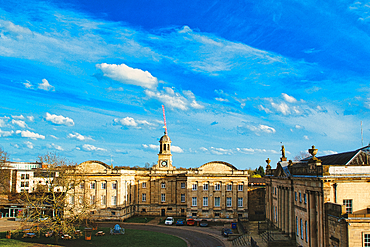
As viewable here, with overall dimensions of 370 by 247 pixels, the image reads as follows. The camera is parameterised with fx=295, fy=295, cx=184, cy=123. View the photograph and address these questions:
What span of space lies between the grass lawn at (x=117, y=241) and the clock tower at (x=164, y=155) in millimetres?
28903

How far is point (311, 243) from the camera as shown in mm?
34438

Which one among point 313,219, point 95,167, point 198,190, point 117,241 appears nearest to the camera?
point 313,219

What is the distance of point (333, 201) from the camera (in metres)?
31.9

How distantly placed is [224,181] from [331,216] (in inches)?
1493

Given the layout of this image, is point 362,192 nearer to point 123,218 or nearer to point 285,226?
point 285,226

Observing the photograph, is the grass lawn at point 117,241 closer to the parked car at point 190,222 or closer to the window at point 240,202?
the parked car at point 190,222

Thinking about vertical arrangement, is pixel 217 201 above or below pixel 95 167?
below

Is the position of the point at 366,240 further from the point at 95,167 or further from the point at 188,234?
the point at 95,167

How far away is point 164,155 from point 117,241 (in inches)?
1426

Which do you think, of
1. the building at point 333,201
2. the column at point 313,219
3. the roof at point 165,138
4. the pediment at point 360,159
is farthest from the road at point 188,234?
the roof at point 165,138

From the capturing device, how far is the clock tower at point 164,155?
267 feet

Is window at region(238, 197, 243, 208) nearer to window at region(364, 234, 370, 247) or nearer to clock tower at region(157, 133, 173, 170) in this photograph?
clock tower at region(157, 133, 173, 170)

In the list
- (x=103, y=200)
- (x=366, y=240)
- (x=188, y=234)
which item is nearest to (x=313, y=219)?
(x=366, y=240)

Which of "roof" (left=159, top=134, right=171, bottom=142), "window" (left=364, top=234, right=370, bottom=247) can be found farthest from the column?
"roof" (left=159, top=134, right=171, bottom=142)
